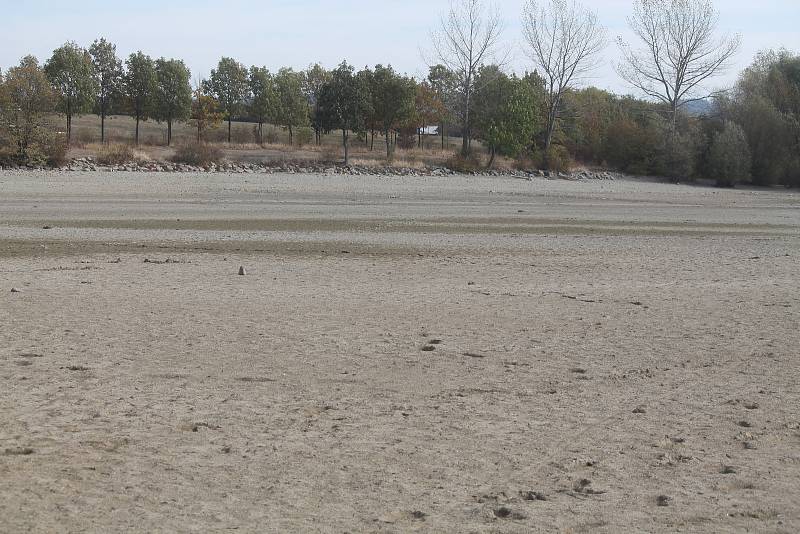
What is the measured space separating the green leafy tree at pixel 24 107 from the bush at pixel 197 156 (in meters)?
6.83

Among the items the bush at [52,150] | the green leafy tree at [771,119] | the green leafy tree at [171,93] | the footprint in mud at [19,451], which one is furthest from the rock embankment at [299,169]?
the footprint in mud at [19,451]

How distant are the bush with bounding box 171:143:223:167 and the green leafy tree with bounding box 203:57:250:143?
25018 millimetres

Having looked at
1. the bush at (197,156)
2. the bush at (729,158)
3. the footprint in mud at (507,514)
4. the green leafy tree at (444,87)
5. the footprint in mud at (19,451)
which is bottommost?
the footprint in mud at (19,451)

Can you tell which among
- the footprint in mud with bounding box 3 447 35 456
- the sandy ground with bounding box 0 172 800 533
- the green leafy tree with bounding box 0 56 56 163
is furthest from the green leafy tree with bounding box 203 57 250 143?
the footprint in mud with bounding box 3 447 35 456

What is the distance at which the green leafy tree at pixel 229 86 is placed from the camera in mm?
71500

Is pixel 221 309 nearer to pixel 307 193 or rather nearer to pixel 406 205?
pixel 406 205

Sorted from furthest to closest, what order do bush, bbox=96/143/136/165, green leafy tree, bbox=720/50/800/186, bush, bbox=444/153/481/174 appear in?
green leafy tree, bbox=720/50/800/186
bush, bbox=444/153/481/174
bush, bbox=96/143/136/165

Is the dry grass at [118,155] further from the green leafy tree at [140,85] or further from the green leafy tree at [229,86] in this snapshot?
the green leafy tree at [229,86]

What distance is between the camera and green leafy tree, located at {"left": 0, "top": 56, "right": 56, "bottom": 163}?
123ft

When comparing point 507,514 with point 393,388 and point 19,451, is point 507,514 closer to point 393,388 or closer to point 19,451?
point 393,388

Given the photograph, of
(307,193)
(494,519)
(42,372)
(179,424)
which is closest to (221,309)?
(42,372)

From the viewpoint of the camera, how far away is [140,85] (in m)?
61.6

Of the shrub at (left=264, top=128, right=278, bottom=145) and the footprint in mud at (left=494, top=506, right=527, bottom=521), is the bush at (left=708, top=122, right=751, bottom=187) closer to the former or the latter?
the shrub at (left=264, top=128, right=278, bottom=145)

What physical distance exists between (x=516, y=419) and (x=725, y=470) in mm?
1442
